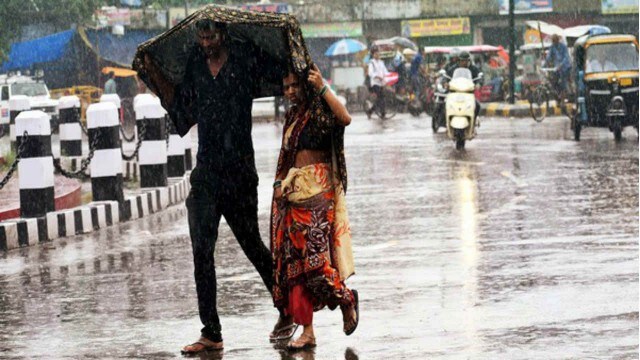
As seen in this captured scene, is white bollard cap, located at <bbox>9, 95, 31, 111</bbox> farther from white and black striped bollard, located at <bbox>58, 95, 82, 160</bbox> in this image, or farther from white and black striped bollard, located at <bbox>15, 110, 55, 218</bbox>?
white and black striped bollard, located at <bbox>15, 110, 55, 218</bbox>

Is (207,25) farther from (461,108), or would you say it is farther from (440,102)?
(440,102)

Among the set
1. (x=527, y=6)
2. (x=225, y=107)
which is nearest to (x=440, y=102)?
(x=225, y=107)

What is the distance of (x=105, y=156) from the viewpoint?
1448 centimetres

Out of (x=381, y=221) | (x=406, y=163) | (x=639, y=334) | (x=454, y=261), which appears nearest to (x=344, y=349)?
(x=639, y=334)

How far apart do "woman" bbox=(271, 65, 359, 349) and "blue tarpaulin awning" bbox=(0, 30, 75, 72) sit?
43.0 metres

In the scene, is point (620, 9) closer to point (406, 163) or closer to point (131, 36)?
point (131, 36)

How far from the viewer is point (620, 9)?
60.9 m

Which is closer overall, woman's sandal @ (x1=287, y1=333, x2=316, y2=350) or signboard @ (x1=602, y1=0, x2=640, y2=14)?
woman's sandal @ (x1=287, y1=333, x2=316, y2=350)

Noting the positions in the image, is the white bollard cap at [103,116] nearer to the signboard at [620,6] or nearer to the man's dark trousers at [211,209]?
the man's dark trousers at [211,209]

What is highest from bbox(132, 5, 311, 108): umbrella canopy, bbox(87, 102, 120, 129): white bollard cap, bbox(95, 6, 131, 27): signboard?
bbox(95, 6, 131, 27): signboard

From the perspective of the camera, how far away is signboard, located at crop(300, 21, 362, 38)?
207ft

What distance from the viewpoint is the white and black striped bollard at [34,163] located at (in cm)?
1295

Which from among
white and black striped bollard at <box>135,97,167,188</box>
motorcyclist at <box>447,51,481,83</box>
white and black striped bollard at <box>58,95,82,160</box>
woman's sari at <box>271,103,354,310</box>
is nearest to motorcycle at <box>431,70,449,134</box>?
motorcyclist at <box>447,51,481,83</box>

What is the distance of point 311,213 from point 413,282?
6.72 ft
